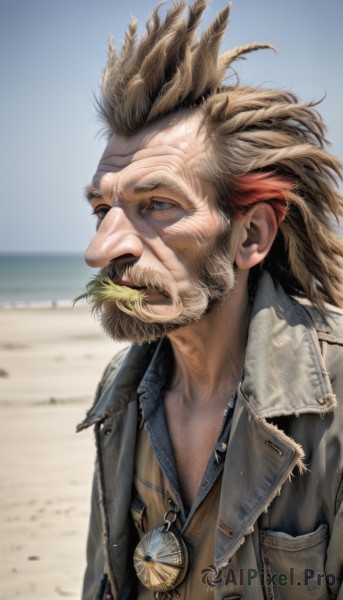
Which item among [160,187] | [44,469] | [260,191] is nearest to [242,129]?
[260,191]

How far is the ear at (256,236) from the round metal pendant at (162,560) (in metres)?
1.15

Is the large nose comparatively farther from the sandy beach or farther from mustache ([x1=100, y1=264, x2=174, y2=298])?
the sandy beach

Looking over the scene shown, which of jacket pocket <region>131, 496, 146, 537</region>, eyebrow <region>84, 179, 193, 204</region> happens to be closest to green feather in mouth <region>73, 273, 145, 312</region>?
eyebrow <region>84, 179, 193, 204</region>

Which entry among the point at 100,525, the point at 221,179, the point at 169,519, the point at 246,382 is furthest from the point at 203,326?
the point at 100,525

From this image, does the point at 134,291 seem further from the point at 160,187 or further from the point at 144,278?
the point at 160,187

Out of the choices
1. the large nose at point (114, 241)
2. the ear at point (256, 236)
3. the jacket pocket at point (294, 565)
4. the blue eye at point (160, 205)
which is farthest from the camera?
the ear at point (256, 236)

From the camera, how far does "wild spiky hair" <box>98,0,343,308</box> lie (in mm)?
2807

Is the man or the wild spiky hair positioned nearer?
the man

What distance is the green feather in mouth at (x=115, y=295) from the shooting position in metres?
2.67

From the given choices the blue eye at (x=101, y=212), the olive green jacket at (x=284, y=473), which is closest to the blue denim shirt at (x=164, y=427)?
the olive green jacket at (x=284, y=473)

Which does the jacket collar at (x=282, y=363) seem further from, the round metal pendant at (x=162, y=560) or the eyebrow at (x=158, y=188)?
the round metal pendant at (x=162, y=560)

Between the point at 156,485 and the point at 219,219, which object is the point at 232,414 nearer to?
the point at 156,485

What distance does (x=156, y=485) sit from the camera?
9.67ft

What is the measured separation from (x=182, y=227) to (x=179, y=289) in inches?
9.8
